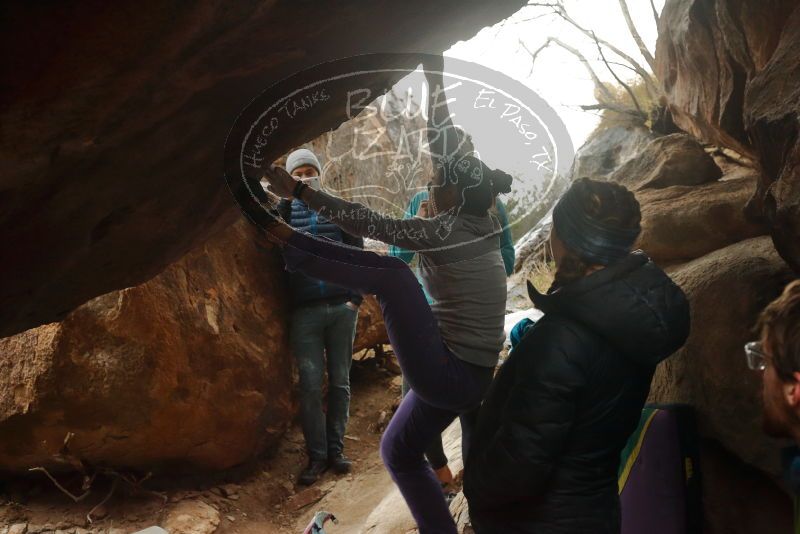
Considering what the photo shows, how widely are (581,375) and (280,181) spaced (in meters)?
1.01

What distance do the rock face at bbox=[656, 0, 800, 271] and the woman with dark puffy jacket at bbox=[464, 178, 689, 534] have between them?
56cm

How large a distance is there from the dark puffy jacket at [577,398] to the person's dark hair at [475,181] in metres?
0.38

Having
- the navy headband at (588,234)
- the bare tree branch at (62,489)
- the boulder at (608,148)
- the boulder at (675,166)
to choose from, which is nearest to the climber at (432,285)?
the navy headband at (588,234)

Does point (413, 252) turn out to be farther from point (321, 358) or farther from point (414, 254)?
point (321, 358)

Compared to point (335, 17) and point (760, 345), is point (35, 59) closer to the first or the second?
point (335, 17)

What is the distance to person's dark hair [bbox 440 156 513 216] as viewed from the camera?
1363 mm

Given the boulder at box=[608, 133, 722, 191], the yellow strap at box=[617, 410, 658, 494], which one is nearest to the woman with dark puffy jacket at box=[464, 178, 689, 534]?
the yellow strap at box=[617, 410, 658, 494]

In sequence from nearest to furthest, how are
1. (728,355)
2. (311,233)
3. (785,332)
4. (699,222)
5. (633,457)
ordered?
(785,332) → (311,233) → (633,457) → (728,355) → (699,222)

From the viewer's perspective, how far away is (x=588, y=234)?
63.4 inches

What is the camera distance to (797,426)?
1331 mm

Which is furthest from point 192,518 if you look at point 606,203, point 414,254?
point 606,203

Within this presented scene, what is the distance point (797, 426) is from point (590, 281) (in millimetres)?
607

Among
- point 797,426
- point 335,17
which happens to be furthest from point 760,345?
point 335,17

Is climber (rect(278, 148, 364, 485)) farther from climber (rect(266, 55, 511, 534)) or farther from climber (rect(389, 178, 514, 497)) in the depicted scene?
climber (rect(266, 55, 511, 534))
